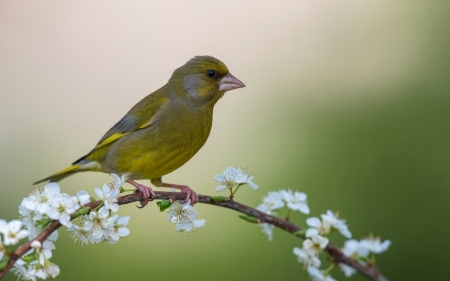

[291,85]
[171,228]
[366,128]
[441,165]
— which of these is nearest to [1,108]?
[171,228]

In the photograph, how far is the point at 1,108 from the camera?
338 inches

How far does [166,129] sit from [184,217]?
1.71 m

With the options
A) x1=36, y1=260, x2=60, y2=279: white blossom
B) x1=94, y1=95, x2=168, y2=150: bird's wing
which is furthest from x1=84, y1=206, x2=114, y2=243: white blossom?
x1=94, y1=95, x2=168, y2=150: bird's wing

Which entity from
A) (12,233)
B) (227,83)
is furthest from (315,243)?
(227,83)

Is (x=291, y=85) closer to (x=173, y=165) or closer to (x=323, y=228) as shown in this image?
(x=173, y=165)

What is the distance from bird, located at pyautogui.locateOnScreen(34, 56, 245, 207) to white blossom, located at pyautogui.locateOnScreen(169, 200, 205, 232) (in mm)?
1462

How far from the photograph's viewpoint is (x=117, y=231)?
2.30 m

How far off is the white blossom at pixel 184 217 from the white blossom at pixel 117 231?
26 centimetres

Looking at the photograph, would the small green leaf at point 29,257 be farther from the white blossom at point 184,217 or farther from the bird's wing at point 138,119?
the bird's wing at point 138,119

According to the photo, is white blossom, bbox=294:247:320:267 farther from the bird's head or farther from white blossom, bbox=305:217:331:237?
the bird's head

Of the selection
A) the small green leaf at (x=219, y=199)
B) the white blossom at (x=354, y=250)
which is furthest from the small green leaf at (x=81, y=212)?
the white blossom at (x=354, y=250)

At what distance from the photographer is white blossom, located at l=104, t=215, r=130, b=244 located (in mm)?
2262

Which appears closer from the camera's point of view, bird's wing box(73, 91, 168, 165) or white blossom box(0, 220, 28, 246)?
white blossom box(0, 220, 28, 246)

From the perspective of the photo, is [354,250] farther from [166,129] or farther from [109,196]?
[166,129]
